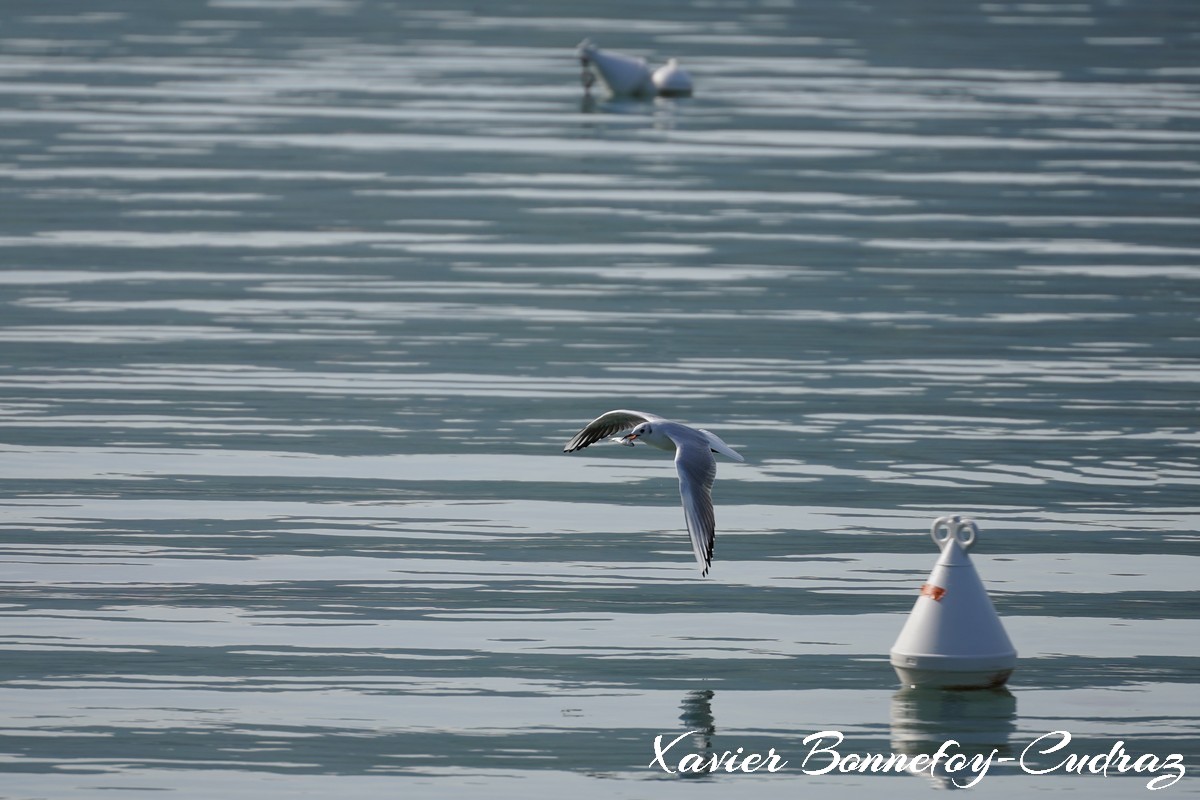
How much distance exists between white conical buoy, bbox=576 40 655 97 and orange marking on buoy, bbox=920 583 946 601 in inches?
748

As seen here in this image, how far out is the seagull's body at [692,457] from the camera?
6.89 meters

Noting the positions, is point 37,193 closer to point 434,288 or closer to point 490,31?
point 434,288

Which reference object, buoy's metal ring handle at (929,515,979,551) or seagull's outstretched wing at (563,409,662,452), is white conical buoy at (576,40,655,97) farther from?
buoy's metal ring handle at (929,515,979,551)

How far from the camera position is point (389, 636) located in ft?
24.6

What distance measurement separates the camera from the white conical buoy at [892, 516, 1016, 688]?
268 inches

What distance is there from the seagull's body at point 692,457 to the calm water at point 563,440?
0.48 metres

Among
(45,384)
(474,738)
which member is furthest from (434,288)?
(474,738)

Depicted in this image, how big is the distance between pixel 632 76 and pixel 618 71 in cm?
24

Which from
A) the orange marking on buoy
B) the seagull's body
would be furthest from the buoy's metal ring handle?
the seagull's body

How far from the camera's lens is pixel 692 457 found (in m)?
7.15
